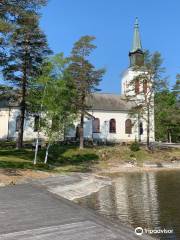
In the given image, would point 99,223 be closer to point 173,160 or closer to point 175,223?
point 175,223

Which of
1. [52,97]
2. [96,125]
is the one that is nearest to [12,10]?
[52,97]

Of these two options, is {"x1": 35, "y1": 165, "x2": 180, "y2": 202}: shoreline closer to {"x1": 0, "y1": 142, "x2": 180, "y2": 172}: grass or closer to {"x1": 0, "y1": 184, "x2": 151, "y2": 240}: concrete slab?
{"x1": 0, "y1": 184, "x2": 151, "y2": 240}: concrete slab

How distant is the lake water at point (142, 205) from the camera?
14398 mm

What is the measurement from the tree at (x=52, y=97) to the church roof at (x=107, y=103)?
1061 inches

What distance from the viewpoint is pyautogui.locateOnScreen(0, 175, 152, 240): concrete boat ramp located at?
11.1 m

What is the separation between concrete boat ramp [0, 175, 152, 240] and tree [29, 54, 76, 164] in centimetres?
1914

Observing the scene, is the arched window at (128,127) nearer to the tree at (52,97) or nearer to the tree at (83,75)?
the tree at (83,75)

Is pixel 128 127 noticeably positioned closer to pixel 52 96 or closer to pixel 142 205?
pixel 52 96

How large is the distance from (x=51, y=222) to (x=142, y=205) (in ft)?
23.7

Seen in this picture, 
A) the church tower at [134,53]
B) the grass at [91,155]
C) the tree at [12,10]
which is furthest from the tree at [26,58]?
the church tower at [134,53]

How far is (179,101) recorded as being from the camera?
69.9m

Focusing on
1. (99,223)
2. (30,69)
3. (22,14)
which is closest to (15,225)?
(99,223)

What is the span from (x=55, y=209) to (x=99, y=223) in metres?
2.98

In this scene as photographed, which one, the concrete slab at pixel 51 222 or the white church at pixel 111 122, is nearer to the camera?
the concrete slab at pixel 51 222
